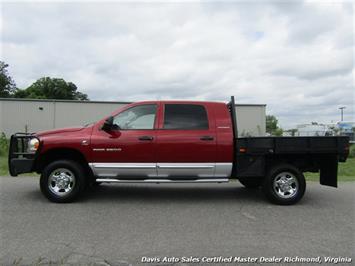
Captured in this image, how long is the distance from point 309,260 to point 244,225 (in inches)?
60.0

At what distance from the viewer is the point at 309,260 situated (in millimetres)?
4531

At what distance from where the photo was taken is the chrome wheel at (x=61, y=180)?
24.0 ft

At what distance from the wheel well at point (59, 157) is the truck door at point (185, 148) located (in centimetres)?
151

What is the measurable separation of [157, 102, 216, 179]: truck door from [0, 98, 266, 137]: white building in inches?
1309

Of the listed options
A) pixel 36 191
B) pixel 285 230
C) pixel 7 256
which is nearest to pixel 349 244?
pixel 285 230

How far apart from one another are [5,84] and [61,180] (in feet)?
288

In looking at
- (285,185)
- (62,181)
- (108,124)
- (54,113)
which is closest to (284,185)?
(285,185)

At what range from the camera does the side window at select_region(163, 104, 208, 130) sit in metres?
7.50

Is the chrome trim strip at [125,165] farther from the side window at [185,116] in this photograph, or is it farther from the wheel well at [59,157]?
the side window at [185,116]

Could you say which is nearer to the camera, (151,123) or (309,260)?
(309,260)

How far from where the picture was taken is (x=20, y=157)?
7.46 metres

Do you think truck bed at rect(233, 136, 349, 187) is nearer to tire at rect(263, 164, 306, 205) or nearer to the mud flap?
the mud flap

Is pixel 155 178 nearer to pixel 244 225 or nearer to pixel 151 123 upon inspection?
pixel 151 123

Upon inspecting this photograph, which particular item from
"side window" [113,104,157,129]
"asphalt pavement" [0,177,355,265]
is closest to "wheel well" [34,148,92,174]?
"asphalt pavement" [0,177,355,265]
